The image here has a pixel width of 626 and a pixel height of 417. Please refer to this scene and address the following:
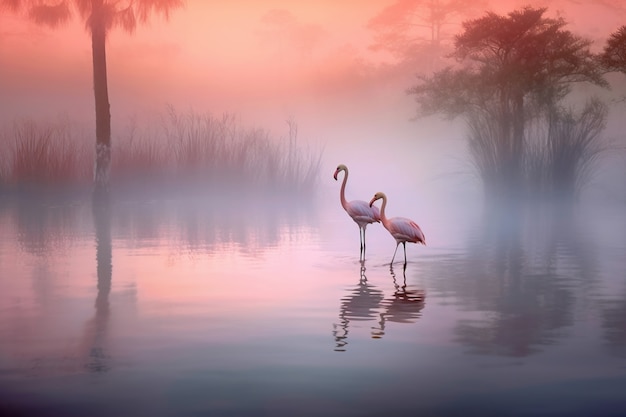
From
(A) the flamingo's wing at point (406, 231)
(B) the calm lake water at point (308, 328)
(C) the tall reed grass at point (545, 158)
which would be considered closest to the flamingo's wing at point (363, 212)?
(B) the calm lake water at point (308, 328)

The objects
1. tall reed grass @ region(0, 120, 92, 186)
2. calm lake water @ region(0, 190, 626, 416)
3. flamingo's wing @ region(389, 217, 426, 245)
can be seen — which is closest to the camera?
calm lake water @ region(0, 190, 626, 416)

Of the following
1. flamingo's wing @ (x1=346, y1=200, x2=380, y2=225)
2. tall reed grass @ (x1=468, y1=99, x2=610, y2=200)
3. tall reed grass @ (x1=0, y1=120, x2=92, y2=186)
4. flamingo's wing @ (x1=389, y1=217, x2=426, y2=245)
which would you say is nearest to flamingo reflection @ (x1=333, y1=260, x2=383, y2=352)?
flamingo's wing @ (x1=389, y1=217, x2=426, y2=245)

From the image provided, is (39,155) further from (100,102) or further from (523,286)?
(523,286)

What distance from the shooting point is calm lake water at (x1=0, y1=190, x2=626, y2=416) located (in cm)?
507

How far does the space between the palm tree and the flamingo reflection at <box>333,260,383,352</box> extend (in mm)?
15550

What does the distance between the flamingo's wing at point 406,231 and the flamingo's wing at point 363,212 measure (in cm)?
147

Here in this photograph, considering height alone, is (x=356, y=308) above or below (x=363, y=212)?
below

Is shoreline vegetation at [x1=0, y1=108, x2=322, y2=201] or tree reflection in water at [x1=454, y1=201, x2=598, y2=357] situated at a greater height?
shoreline vegetation at [x1=0, y1=108, x2=322, y2=201]

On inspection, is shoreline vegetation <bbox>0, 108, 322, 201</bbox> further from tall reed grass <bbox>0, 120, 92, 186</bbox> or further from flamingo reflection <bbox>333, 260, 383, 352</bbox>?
flamingo reflection <bbox>333, 260, 383, 352</bbox>

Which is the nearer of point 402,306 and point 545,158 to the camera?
point 402,306

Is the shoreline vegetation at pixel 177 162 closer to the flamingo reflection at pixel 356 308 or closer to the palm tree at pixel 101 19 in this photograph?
the palm tree at pixel 101 19

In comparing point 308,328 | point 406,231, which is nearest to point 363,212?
point 406,231

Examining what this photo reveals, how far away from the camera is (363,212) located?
1241cm

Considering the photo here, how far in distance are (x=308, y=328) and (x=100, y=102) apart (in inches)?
730
